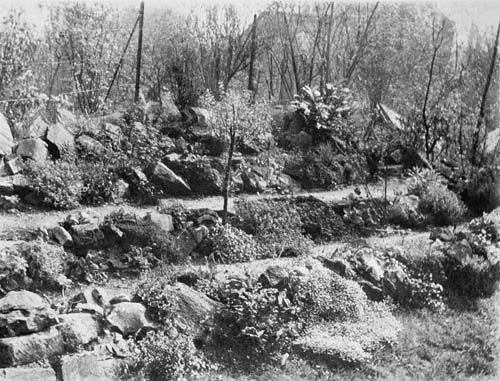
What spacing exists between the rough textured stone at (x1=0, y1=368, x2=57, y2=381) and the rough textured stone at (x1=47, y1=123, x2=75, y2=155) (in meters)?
4.56

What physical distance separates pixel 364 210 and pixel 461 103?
4344mm

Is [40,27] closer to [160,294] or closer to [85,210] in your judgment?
[85,210]

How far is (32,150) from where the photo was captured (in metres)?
9.20

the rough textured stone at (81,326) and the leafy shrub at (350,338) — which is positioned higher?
the rough textured stone at (81,326)

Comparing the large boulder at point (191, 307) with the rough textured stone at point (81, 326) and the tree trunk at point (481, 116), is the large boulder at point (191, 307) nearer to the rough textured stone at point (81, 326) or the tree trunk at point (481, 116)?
the rough textured stone at point (81, 326)

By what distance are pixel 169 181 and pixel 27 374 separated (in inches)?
180

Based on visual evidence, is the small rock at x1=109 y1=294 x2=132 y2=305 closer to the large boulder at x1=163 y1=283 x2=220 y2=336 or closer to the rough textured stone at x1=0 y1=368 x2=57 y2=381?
the large boulder at x1=163 y1=283 x2=220 y2=336

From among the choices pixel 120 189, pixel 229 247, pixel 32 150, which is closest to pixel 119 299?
pixel 229 247

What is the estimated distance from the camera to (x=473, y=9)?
32.3 feet

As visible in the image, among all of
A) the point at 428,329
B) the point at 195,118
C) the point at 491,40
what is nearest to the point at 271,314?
the point at 428,329

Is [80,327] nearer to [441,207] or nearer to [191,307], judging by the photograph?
[191,307]

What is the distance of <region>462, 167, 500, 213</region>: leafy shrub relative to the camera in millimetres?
10883

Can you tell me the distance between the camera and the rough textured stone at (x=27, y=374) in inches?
213

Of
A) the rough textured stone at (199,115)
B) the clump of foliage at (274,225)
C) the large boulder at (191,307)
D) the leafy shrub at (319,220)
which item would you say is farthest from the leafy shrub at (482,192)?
the large boulder at (191,307)
